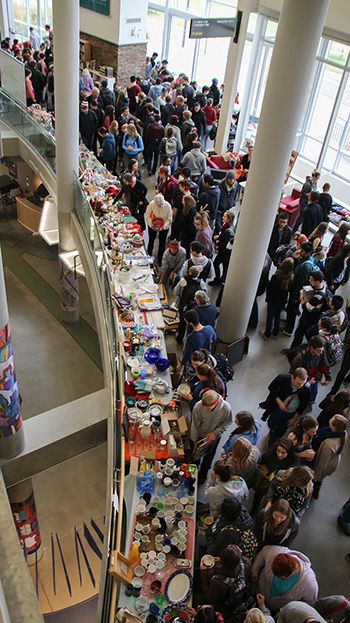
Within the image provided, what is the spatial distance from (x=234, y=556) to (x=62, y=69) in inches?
285

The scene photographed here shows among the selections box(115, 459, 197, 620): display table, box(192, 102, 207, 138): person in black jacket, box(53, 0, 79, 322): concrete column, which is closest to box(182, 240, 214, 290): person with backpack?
box(53, 0, 79, 322): concrete column

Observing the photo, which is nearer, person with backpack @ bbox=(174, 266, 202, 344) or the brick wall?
person with backpack @ bbox=(174, 266, 202, 344)

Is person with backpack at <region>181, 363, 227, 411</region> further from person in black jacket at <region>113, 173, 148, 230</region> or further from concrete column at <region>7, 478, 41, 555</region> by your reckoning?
person in black jacket at <region>113, 173, 148, 230</region>

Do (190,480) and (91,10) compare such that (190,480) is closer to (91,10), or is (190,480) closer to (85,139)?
(85,139)

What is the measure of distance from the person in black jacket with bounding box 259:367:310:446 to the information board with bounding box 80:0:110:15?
49.1 feet

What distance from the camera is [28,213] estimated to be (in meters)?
14.4

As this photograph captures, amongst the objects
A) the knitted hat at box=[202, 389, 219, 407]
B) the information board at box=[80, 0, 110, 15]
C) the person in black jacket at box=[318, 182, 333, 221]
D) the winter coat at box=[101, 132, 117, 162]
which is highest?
the information board at box=[80, 0, 110, 15]

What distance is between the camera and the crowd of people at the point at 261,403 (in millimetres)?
4246

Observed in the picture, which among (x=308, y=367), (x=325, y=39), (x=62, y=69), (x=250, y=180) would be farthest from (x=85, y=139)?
(x=308, y=367)

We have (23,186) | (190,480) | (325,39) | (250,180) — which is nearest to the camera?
(190,480)

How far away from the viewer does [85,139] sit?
12.6 m

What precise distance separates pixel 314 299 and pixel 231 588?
14.0 ft

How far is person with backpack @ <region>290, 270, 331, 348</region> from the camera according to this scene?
7.36 meters

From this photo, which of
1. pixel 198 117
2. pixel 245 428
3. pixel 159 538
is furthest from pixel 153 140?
pixel 159 538
